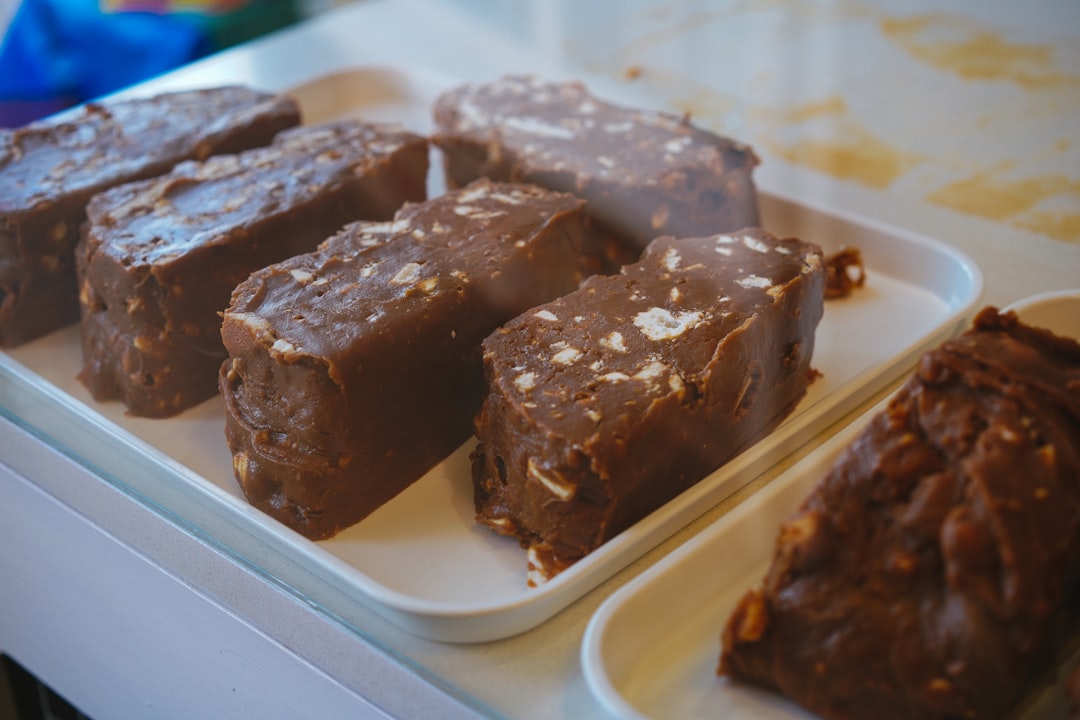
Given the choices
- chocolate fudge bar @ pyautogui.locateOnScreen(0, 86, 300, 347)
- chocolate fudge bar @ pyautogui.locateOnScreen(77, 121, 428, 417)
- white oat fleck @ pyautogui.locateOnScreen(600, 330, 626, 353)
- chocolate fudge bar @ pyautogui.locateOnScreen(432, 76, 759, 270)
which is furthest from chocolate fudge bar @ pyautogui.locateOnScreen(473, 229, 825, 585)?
chocolate fudge bar @ pyautogui.locateOnScreen(0, 86, 300, 347)

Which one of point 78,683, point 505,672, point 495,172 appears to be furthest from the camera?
point 495,172

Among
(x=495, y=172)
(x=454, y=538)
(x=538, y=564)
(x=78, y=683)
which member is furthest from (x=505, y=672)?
(x=495, y=172)

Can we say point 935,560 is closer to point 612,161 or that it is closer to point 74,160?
point 612,161

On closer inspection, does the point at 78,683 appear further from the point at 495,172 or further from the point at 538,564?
the point at 495,172

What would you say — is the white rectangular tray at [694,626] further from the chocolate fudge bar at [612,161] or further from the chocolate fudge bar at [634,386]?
the chocolate fudge bar at [612,161]

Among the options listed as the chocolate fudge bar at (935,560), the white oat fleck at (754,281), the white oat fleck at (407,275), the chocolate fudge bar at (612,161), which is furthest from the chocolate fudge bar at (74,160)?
the chocolate fudge bar at (935,560)

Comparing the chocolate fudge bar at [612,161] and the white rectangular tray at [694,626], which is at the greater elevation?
the chocolate fudge bar at [612,161]
